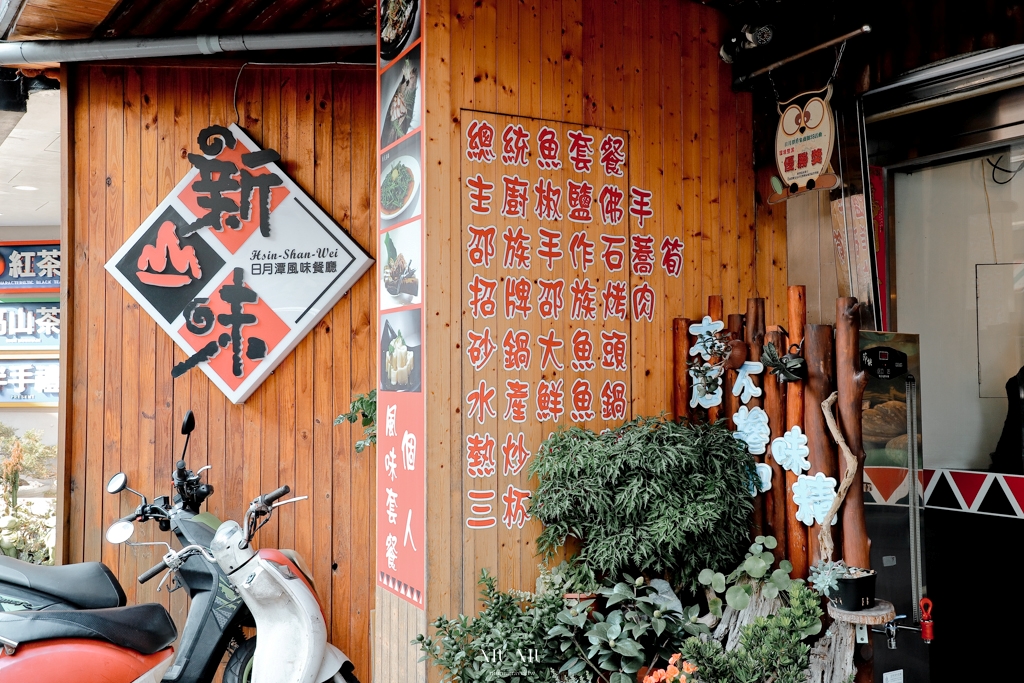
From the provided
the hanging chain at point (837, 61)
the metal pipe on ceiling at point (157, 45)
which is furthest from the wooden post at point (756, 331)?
the metal pipe on ceiling at point (157, 45)

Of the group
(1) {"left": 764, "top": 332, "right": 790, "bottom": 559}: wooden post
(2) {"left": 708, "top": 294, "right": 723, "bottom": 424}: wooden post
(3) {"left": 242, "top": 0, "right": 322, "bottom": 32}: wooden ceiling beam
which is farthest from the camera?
(3) {"left": 242, "top": 0, "right": 322, "bottom": 32}: wooden ceiling beam

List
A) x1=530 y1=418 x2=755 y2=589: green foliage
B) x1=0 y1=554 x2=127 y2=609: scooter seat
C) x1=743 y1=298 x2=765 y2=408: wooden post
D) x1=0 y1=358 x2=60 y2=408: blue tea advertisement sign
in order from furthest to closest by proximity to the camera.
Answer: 1. x1=0 y1=358 x2=60 y2=408: blue tea advertisement sign
2. x1=743 y1=298 x2=765 y2=408: wooden post
3. x1=530 y1=418 x2=755 y2=589: green foliage
4. x1=0 y1=554 x2=127 y2=609: scooter seat

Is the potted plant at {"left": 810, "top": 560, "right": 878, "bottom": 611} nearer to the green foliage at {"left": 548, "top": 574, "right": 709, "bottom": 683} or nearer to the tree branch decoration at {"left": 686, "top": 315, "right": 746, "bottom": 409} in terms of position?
the green foliage at {"left": 548, "top": 574, "right": 709, "bottom": 683}

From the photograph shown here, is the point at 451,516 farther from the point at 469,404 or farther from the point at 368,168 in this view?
the point at 368,168

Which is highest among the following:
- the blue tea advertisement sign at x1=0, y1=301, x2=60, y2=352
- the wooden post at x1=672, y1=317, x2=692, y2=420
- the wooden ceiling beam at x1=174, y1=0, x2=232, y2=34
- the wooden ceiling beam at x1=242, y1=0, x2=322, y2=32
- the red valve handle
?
the wooden ceiling beam at x1=242, y1=0, x2=322, y2=32

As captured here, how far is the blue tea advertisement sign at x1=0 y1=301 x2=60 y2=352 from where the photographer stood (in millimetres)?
7668

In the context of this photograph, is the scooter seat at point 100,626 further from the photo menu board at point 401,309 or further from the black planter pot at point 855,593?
the black planter pot at point 855,593

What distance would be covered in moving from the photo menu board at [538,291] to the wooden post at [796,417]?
784 mm

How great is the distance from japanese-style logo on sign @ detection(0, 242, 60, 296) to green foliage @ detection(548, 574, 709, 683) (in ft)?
22.1

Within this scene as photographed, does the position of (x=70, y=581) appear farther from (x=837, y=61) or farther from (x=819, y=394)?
(x=837, y=61)

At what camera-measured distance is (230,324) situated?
14.9 feet

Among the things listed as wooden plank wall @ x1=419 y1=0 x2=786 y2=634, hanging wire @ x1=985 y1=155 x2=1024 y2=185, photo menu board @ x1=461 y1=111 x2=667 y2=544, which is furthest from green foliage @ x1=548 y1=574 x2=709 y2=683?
hanging wire @ x1=985 y1=155 x2=1024 y2=185

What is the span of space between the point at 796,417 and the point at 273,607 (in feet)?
8.13

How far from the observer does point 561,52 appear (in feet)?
12.5
